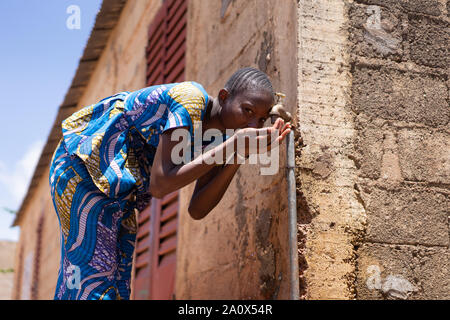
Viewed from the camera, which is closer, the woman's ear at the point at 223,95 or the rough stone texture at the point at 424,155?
the woman's ear at the point at 223,95

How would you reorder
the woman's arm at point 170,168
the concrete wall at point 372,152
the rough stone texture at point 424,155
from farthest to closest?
the rough stone texture at point 424,155 → the concrete wall at point 372,152 → the woman's arm at point 170,168

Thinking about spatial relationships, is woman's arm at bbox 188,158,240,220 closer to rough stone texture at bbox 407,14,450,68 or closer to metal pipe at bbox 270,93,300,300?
metal pipe at bbox 270,93,300,300

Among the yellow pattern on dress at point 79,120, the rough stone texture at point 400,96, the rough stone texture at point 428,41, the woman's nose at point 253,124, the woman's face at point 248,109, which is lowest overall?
the woman's nose at point 253,124

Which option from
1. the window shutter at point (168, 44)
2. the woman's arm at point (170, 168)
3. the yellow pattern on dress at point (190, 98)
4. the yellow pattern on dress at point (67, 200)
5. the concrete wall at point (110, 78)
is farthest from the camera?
the concrete wall at point (110, 78)

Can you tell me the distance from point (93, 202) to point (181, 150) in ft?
1.31

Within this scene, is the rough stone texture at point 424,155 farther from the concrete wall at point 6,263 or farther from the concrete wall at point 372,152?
the concrete wall at point 6,263

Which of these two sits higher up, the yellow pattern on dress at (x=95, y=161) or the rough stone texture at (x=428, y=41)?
the rough stone texture at (x=428, y=41)

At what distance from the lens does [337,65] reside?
2543 mm

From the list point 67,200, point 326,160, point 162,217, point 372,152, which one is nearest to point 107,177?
point 67,200

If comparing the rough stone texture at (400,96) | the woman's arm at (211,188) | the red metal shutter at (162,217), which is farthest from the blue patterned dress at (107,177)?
the red metal shutter at (162,217)

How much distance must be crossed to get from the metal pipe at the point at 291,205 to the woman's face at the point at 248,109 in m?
0.04

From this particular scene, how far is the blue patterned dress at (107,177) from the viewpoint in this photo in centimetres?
213

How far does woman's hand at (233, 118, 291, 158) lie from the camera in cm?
200

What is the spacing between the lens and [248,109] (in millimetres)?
2135
